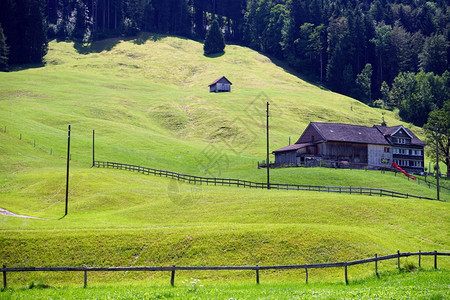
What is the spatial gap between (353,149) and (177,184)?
37.5 meters

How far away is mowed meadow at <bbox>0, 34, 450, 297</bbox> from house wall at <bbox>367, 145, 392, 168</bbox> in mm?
14687

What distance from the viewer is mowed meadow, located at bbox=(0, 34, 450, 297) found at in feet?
111

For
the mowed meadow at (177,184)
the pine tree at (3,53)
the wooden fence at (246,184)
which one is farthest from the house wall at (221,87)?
the wooden fence at (246,184)

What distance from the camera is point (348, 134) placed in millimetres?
91500

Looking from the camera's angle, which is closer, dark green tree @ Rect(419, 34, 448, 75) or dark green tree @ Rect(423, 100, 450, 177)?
dark green tree @ Rect(423, 100, 450, 177)

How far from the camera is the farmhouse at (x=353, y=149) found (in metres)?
88.1

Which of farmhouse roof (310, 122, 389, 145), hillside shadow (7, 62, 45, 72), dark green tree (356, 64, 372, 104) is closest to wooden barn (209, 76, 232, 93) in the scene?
dark green tree (356, 64, 372, 104)

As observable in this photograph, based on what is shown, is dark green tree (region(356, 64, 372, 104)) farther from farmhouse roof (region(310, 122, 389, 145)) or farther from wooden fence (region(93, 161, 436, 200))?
wooden fence (region(93, 161, 436, 200))

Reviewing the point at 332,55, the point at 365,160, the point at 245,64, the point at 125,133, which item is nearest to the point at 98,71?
the point at 245,64

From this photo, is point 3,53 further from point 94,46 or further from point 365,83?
point 365,83

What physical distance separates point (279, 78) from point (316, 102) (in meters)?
31.6

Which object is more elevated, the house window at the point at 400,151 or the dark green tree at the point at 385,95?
the dark green tree at the point at 385,95

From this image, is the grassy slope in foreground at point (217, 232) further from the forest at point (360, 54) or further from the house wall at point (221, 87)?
the forest at point (360, 54)

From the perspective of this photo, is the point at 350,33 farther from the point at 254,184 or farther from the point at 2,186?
the point at 2,186
